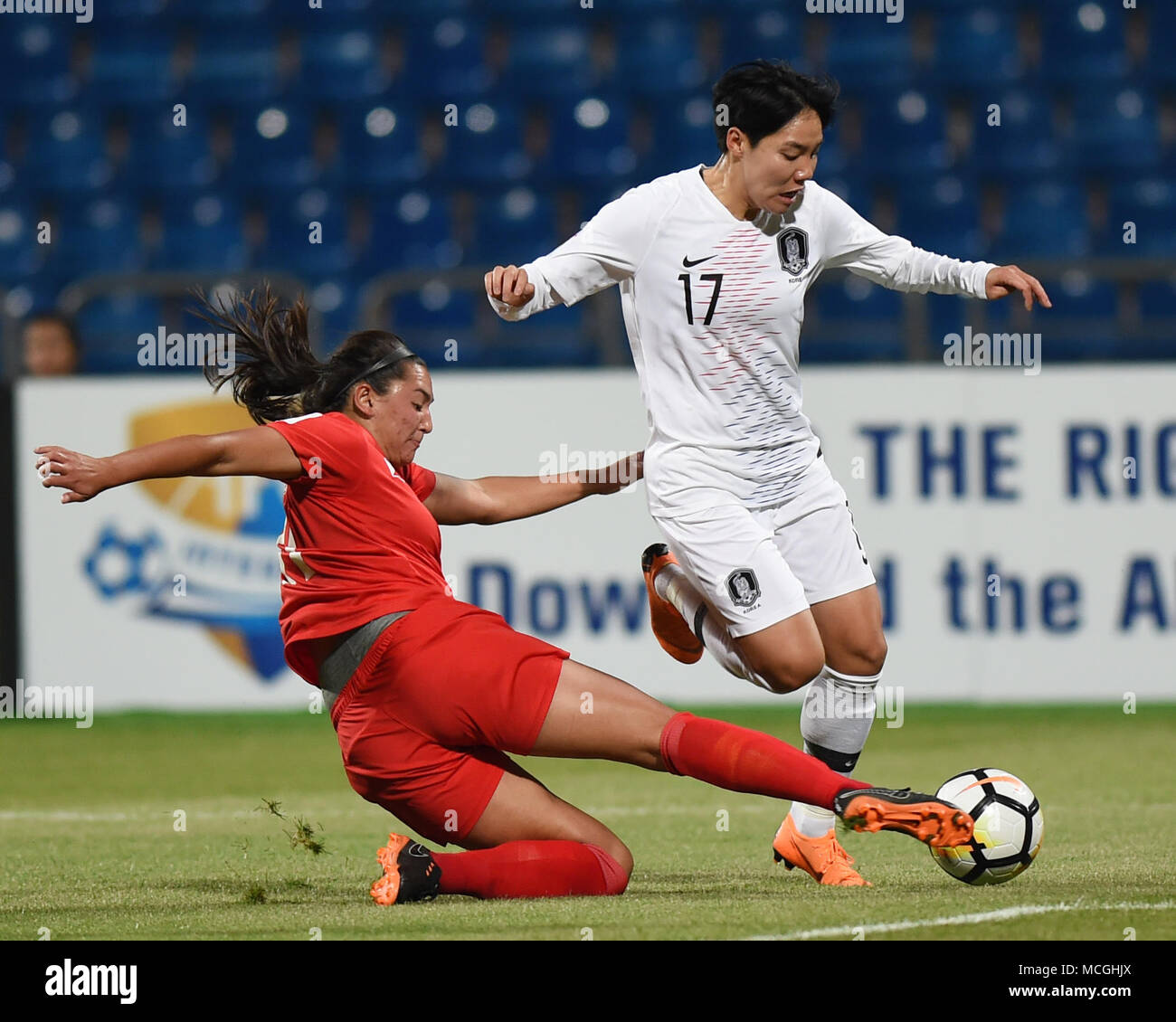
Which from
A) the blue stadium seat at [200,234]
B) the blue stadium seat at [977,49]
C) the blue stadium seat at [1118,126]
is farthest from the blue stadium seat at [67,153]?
the blue stadium seat at [1118,126]

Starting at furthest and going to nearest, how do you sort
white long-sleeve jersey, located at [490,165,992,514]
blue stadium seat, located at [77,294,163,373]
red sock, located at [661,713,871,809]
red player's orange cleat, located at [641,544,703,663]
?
1. blue stadium seat, located at [77,294,163,373]
2. red player's orange cleat, located at [641,544,703,663]
3. white long-sleeve jersey, located at [490,165,992,514]
4. red sock, located at [661,713,871,809]

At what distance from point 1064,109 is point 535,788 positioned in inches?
369

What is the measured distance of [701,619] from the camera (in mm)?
5645

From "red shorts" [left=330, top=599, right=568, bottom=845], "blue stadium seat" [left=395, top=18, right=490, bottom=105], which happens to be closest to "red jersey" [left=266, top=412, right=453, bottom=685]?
"red shorts" [left=330, top=599, right=568, bottom=845]

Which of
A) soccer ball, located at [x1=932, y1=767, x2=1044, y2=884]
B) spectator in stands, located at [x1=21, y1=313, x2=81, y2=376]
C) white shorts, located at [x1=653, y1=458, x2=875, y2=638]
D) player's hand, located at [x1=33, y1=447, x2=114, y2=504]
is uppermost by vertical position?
spectator in stands, located at [x1=21, y1=313, x2=81, y2=376]

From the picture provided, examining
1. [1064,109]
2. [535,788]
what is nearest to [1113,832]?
[535,788]

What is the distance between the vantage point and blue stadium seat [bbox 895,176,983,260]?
1223 cm

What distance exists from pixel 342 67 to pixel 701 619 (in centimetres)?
882

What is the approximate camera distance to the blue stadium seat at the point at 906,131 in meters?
12.7

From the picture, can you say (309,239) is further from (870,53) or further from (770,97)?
(770,97)

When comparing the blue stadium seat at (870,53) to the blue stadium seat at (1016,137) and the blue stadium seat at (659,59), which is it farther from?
the blue stadium seat at (659,59)

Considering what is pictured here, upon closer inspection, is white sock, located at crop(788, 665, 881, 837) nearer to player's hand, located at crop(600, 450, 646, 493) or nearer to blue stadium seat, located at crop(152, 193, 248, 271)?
player's hand, located at crop(600, 450, 646, 493)

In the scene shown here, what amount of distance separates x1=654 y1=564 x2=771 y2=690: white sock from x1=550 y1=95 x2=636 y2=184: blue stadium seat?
7.22m

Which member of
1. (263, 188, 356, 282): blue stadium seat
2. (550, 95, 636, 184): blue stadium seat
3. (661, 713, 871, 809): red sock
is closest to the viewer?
(661, 713, 871, 809): red sock
